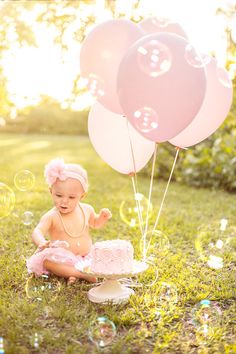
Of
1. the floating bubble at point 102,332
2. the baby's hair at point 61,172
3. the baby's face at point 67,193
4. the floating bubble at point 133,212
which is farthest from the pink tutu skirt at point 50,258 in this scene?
the floating bubble at point 133,212

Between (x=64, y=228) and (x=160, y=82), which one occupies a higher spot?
(x=160, y=82)

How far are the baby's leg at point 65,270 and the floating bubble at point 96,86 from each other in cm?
112

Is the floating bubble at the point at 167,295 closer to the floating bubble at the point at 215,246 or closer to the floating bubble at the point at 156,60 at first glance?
the floating bubble at the point at 215,246

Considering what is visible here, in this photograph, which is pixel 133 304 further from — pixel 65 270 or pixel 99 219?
pixel 99 219

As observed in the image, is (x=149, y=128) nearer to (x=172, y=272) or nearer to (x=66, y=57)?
(x=172, y=272)

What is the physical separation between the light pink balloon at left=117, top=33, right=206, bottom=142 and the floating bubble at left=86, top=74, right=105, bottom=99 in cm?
25

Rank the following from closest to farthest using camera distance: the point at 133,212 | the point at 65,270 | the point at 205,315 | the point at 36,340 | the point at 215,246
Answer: the point at 36,340, the point at 205,315, the point at 65,270, the point at 215,246, the point at 133,212

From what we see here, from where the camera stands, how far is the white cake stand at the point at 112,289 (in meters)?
3.04

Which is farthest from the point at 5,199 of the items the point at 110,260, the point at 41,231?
the point at 110,260

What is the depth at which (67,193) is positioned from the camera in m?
3.47

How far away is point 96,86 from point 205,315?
4.62 feet

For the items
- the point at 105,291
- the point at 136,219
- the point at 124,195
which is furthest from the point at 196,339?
the point at 124,195

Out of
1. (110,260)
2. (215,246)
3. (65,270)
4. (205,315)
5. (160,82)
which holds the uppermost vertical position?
(160,82)

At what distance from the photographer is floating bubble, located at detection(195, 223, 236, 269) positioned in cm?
405
